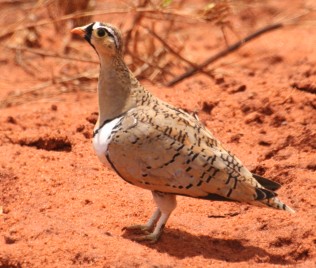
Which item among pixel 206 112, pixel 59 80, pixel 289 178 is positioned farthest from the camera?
pixel 59 80

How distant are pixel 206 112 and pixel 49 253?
3.06m

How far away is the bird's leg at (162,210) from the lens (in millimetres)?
5531

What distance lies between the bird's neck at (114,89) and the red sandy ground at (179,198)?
31.7 inches

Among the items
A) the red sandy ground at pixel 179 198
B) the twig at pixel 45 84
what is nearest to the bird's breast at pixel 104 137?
the red sandy ground at pixel 179 198

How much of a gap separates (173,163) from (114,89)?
27.8 inches

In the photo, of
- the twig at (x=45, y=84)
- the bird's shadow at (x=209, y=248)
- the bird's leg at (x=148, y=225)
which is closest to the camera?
the bird's shadow at (x=209, y=248)

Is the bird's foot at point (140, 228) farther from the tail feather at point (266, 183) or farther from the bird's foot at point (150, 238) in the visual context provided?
the tail feather at point (266, 183)

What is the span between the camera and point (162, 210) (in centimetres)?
555

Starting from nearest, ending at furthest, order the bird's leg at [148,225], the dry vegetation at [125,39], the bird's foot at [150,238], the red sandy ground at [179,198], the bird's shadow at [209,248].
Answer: the red sandy ground at [179,198], the bird's shadow at [209,248], the bird's foot at [150,238], the bird's leg at [148,225], the dry vegetation at [125,39]

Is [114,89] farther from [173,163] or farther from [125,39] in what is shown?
[125,39]

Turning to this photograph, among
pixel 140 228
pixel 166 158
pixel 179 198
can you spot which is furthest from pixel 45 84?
pixel 166 158

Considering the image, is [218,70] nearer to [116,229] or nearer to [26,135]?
[26,135]

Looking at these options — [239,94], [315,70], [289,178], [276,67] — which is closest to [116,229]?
[289,178]

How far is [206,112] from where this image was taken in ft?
25.9
